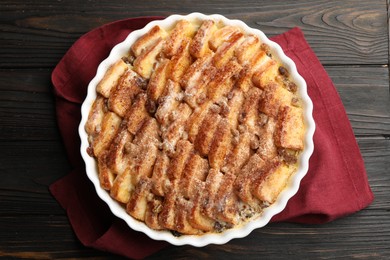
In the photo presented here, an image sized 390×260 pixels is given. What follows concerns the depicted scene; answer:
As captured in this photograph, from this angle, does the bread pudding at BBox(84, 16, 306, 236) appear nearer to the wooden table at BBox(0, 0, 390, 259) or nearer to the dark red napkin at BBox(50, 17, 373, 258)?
the dark red napkin at BBox(50, 17, 373, 258)

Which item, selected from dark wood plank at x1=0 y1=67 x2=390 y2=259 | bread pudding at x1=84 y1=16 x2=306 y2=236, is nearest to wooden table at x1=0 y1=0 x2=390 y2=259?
dark wood plank at x1=0 y1=67 x2=390 y2=259

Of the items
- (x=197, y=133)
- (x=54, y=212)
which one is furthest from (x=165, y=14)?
(x=54, y=212)

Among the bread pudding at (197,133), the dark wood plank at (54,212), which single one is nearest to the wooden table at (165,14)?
the dark wood plank at (54,212)

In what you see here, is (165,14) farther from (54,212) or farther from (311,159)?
(54,212)

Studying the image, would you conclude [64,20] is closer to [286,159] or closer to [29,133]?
[29,133]

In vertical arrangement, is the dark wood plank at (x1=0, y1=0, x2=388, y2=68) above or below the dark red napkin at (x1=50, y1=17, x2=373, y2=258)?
above

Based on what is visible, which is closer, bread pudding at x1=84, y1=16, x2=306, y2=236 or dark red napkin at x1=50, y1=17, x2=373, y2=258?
bread pudding at x1=84, y1=16, x2=306, y2=236
